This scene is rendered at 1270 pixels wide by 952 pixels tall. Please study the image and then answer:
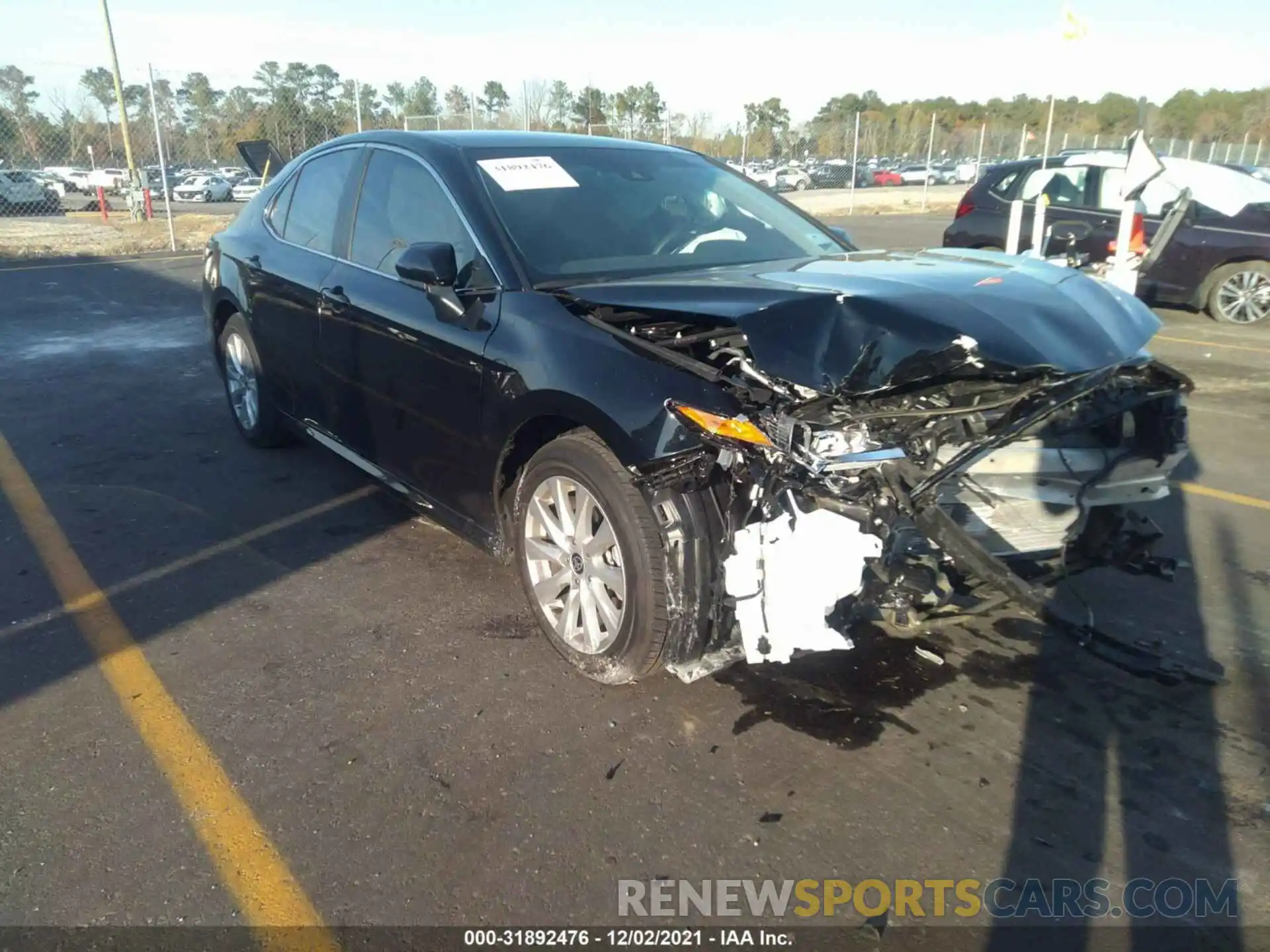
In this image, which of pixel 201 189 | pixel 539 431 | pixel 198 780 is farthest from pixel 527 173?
pixel 201 189

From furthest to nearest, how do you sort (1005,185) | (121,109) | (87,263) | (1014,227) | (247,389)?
1. (121,109)
2. (87,263)
3. (1005,185)
4. (1014,227)
5. (247,389)

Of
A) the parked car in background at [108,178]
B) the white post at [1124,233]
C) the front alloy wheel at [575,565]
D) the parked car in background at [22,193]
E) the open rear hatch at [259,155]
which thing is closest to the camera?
the front alloy wheel at [575,565]

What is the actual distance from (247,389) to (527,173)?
260 cm

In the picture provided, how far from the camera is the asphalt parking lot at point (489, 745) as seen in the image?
2.45 meters

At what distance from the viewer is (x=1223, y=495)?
5094 millimetres

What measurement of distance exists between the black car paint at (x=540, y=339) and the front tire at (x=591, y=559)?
125mm

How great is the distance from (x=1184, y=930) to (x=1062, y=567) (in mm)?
1279

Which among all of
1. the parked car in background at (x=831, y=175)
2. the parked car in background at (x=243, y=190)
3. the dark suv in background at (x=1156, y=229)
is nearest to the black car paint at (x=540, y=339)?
the dark suv in background at (x=1156, y=229)

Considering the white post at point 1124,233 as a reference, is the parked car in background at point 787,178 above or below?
below

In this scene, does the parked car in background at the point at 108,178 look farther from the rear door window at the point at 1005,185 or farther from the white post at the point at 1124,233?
the white post at the point at 1124,233

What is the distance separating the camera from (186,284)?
12898 millimetres

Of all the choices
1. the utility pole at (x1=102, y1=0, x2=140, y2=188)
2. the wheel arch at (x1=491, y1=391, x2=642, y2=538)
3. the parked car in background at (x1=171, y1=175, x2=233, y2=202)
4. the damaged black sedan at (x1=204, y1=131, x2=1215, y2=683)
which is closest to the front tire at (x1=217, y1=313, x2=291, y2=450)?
the damaged black sedan at (x1=204, y1=131, x2=1215, y2=683)

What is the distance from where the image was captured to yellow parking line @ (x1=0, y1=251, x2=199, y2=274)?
47.8 ft

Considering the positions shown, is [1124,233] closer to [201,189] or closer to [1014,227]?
[1014,227]
